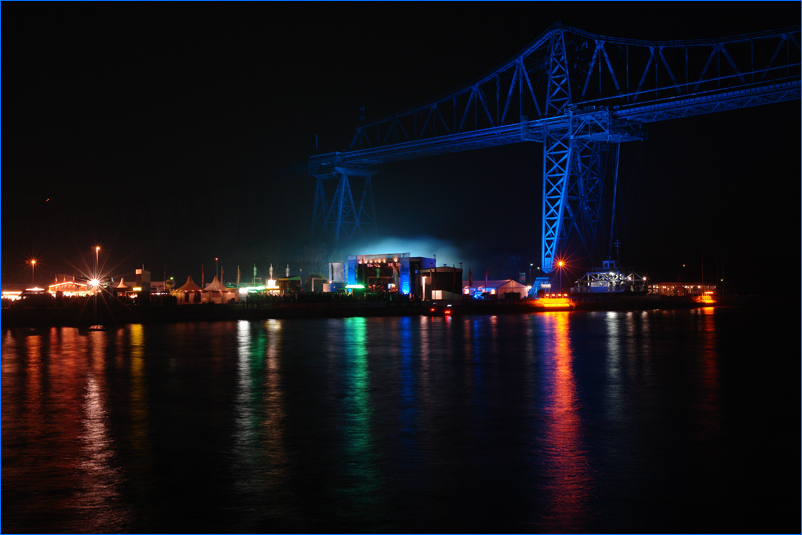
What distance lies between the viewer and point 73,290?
171 feet

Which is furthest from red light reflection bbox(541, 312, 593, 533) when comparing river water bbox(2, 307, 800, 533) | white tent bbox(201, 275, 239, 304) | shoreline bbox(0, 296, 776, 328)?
white tent bbox(201, 275, 239, 304)

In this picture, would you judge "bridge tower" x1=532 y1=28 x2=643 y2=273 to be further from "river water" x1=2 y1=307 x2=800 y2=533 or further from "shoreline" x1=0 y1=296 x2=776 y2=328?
"river water" x1=2 y1=307 x2=800 y2=533

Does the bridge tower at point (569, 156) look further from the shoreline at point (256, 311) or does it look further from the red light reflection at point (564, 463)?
the red light reflection at point (564, 463)

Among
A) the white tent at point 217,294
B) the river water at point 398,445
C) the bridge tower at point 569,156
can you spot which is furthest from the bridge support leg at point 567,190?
the river water at point 398,445

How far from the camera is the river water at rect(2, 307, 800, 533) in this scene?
5.31m

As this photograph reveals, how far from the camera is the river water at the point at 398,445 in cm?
531

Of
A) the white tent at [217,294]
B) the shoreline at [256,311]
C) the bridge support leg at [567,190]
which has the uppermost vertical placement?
the bridge support leg at [567,190]

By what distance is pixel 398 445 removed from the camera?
24.7ft

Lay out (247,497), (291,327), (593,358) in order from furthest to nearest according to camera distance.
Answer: (291,327), (593,358), (247,497)

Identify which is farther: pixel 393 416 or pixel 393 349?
pixel 393 349

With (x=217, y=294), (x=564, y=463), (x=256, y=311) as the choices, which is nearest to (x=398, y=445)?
(x=564, y=463)

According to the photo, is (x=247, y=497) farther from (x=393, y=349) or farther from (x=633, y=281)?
(x=633, y=281)

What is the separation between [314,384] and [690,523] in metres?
8.01

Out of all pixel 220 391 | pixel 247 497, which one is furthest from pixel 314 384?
pixel 247 497
